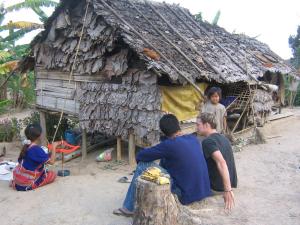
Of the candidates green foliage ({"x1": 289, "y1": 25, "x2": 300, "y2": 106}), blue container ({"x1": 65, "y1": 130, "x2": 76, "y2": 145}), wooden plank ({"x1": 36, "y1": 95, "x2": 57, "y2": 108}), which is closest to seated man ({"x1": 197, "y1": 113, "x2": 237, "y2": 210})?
blue container ({"x1": 65, "y1": 130, "x2": 76, "y2": 145})

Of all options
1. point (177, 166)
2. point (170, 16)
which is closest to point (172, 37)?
point (170, 16)

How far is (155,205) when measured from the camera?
3.91m

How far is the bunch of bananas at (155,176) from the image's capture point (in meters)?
3.95

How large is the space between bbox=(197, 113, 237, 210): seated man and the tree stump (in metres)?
0.93

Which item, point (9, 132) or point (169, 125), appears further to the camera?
point (9, 132)

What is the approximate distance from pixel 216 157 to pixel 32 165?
11.0 ft

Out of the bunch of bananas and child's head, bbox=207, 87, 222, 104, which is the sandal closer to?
the bunch of bananas

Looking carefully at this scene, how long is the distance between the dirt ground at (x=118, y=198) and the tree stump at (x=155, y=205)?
61 cm

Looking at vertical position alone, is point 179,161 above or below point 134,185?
above

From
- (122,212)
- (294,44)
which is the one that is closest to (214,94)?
(122,212)

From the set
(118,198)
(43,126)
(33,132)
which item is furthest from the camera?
(43,126)

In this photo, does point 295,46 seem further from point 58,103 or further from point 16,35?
point 58,103
